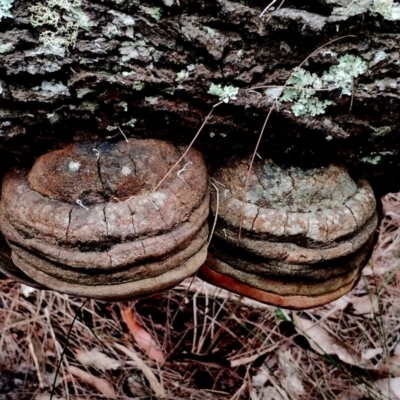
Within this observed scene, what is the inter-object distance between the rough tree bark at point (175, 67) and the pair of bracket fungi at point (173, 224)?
69 mm

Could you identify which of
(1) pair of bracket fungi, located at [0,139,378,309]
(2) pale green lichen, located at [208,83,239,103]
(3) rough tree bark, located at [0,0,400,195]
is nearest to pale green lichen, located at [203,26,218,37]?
(3) rough tree bark, located at [0,0,400,195]

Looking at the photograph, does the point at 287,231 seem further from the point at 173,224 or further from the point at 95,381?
the point at 95,381

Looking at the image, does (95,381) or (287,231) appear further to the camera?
(95,381)

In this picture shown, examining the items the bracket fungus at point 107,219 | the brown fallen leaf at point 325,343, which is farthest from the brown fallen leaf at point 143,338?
the bracket fungus at point 107,219

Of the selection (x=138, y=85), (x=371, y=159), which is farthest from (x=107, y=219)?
(x=371, y=159)

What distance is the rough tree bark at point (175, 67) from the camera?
1153mm

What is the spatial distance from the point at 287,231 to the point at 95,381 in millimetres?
1453

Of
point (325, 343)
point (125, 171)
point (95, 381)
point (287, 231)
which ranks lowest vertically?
point (95, 381)

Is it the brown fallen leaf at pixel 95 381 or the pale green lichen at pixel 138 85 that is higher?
the pale green lichen at pixel 138 85

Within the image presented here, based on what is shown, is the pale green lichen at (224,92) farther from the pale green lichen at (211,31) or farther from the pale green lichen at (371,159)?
the pale green lichen at (371,159)

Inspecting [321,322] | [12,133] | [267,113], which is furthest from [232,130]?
[321,322]

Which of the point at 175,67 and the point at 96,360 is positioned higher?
the point at 175,67

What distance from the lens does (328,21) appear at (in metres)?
1.19

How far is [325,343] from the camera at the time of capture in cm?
240
